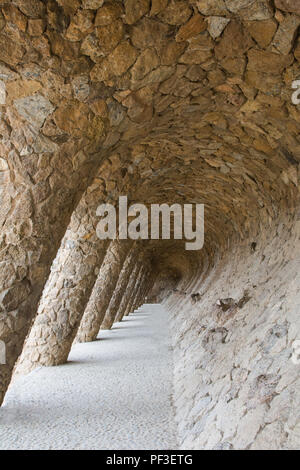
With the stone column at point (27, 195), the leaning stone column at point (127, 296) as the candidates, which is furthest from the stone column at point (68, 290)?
the leaning stone column at point (127, 296)

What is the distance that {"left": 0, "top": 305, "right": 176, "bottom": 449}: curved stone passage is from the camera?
138 inches

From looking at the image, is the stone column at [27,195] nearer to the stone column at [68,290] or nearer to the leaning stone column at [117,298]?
the stone column at [68,290]

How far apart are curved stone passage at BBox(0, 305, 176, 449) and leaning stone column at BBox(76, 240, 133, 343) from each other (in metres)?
1.73

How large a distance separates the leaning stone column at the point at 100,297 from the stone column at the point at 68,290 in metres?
2.58

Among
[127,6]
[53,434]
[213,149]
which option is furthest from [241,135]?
[53,434]

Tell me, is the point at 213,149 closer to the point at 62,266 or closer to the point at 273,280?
the point at 273,280

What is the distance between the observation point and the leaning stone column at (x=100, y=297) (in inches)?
368

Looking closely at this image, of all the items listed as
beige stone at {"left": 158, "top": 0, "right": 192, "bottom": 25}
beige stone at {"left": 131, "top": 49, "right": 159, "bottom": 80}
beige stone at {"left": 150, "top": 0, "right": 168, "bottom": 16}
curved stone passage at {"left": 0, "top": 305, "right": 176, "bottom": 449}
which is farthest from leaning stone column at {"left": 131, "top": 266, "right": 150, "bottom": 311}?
beige stone at {"left": 150, "top": 0, "right": 168, "bottom": 16}

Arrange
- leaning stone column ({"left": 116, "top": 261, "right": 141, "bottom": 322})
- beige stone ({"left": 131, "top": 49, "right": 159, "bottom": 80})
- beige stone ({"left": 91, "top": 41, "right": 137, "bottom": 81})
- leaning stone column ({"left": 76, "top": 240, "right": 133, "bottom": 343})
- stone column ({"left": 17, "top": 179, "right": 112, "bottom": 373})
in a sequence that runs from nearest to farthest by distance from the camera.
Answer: beige stone ({"left": 91, "top": 41, "right": 137, "bottom": 81}) → beige stone ({"left": 131, "top": 49, "right": 159, "bottom": 80}) → stone column ({"left": 17, "top": 179, "right": 112, "bottom": 373}) → leaning stone column ({"left": 76, "top": 240, "right": 133, "bottom": 343}) → leaning stone column ({"left": 116, "top": 261, "right": 141, "bottom": 322})

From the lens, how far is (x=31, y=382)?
5395 millimetres

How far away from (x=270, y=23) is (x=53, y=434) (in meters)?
4.00

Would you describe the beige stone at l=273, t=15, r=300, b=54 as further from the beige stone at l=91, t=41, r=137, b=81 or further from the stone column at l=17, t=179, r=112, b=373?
the stone column at l=17, t=179, r=112, b=373

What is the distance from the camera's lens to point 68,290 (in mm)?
6680

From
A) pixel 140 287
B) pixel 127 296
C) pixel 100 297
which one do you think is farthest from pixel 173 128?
pixel 140 287
